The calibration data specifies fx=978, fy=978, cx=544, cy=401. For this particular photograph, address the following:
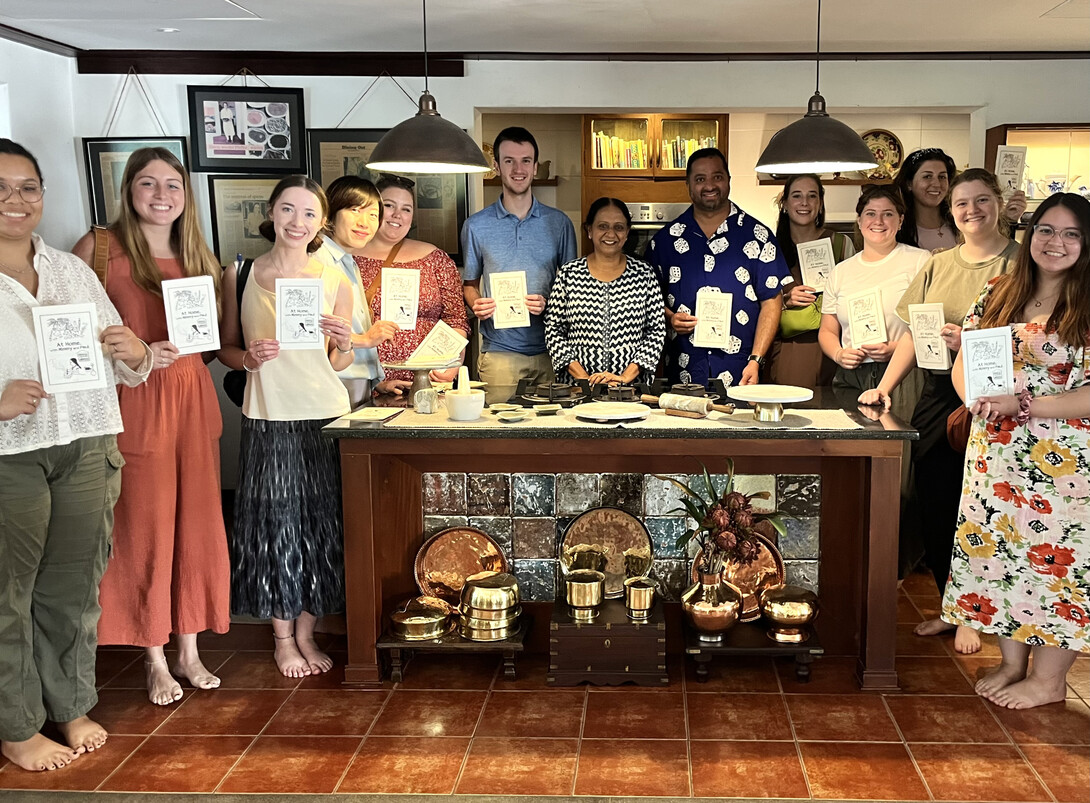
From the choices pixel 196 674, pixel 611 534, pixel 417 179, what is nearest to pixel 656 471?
pixel 611 534

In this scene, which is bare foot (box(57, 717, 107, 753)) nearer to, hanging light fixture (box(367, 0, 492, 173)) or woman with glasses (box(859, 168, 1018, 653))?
hanging light fixture (box(367, 0, 492, 173))

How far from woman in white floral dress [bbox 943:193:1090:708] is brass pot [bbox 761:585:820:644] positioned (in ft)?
1.60

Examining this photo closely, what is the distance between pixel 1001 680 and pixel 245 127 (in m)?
4.57

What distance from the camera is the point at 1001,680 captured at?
336 cm

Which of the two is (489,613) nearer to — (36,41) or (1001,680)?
(1001,680)

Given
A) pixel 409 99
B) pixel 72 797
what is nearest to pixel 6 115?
pixel 409 99

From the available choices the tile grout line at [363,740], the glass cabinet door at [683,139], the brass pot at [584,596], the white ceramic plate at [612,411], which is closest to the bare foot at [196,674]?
the tile grout line at [363,740]

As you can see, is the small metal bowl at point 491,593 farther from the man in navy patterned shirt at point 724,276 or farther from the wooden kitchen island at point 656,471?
the man in navy patterned shirt at point 724,276

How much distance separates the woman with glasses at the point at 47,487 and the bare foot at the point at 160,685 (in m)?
0.29

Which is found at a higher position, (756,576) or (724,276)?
(724,276)

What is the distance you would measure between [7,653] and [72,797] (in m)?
0.46

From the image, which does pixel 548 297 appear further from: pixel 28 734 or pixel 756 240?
pixel 28 734

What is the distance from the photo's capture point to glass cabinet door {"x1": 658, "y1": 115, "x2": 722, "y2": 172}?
7.69 meters

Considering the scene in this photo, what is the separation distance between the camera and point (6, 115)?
4.88 meters
